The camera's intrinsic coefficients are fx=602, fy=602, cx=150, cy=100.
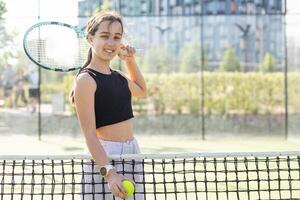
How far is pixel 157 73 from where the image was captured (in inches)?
570

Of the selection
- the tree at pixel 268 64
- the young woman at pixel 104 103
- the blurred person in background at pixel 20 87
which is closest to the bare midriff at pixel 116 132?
the young woman at pixel 104 103

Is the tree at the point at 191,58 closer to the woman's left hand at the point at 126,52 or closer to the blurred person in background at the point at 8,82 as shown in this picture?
the blurred person in background at the point at 8,82

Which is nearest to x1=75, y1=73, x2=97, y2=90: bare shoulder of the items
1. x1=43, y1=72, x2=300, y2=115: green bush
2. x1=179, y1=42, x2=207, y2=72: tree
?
x1=43, y1=72, x2=300, y2=115: green bush

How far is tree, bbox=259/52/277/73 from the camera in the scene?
1584cm

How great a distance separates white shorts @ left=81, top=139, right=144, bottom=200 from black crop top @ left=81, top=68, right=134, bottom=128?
89mm

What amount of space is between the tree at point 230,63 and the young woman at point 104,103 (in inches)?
496

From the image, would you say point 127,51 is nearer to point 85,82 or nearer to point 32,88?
point 85,82

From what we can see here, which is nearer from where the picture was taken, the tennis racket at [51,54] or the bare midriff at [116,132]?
the bare midriff at [116,132]

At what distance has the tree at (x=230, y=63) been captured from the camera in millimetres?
14688

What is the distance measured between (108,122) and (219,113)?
11141mm

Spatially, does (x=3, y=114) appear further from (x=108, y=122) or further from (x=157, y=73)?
(x=108, y=122)

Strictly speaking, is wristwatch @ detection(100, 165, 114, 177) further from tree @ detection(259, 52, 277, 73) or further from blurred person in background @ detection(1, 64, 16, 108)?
tree @ detection(259, 52, 277, 73)

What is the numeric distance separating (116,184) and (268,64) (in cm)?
1504

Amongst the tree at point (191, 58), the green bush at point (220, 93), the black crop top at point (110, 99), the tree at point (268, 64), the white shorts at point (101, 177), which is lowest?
the green bush at point (220, 93)
